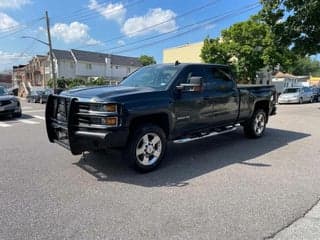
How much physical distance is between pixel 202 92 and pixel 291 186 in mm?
2624

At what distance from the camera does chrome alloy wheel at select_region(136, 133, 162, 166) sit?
5.80 meters

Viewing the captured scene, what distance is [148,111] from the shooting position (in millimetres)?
5742

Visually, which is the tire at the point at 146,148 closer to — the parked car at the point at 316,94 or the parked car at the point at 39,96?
the parked car at the point at 39,96

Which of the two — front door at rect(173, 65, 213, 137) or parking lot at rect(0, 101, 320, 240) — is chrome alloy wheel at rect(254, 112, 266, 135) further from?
front door at rect(173, 65, 213, 137)

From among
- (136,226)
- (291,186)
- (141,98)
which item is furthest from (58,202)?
(291,186)

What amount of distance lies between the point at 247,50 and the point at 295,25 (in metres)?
11.6

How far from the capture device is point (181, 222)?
3.97 m

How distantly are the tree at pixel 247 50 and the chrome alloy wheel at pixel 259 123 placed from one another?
23.1 meters

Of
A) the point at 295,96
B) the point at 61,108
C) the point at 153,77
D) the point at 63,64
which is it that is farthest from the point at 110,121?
the point at 63,64

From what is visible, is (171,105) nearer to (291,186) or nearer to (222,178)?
(222,178)

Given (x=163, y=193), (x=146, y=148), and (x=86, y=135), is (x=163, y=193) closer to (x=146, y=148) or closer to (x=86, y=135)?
(x=146, y=148)

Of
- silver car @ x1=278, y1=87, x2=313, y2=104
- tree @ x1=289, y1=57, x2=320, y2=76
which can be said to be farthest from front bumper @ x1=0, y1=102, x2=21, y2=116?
tree @ x1=289, y1=57, x2=320, y2=76

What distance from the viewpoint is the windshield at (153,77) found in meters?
6.55

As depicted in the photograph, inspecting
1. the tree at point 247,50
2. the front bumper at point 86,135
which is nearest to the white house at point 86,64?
the tree at point 247,50
